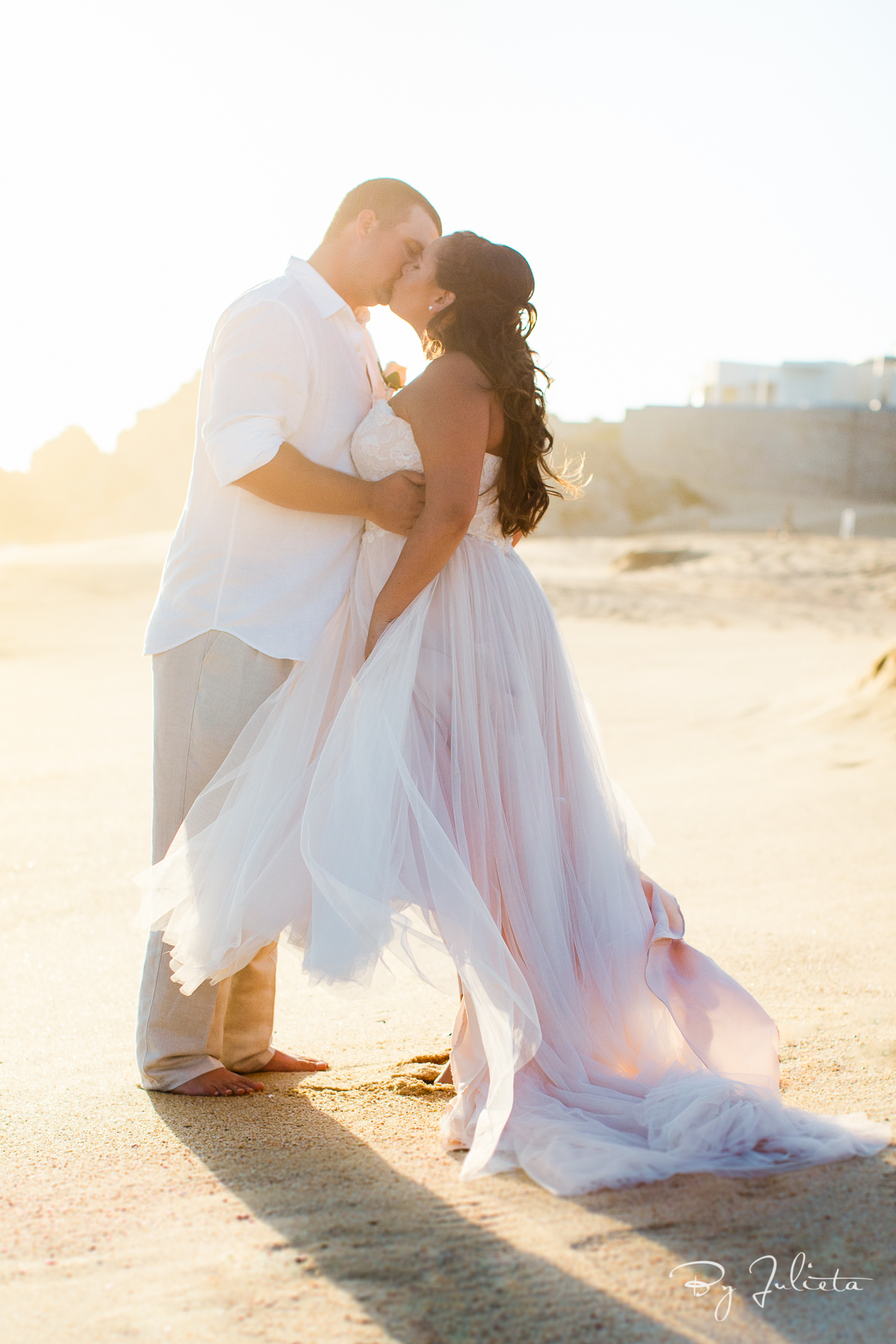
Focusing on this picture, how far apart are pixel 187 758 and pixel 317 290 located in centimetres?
123

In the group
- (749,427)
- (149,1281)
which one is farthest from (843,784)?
(749,427)

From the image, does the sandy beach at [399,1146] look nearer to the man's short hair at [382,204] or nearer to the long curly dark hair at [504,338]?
the long curly dark hair at [504,338]

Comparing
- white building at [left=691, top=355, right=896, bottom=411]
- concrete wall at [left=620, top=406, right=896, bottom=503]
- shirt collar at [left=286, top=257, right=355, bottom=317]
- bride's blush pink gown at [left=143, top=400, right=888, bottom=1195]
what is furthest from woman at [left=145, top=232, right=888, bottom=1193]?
white building at [left=691, top=355, right=896, bottom=411]

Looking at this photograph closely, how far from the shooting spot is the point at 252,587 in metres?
2.84

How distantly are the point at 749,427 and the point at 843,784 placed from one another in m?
45.8

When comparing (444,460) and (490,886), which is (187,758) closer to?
(490,886)

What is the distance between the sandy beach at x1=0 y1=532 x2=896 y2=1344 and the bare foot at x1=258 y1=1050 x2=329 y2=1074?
6 cm

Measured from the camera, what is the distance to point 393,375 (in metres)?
3.28

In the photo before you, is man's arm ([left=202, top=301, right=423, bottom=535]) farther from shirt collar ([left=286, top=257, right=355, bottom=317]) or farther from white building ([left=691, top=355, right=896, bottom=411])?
white building ([left=691, top=355, right=896, bottom=411])

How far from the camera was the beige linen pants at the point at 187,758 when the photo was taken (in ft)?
9.26

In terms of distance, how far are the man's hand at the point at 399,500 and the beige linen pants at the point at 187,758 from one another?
17.2 inches

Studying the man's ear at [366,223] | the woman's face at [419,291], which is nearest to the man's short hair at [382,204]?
the man's ear at [366,223]

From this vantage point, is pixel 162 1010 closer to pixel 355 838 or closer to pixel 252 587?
pixel 355 838

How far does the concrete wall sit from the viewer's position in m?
49.3
